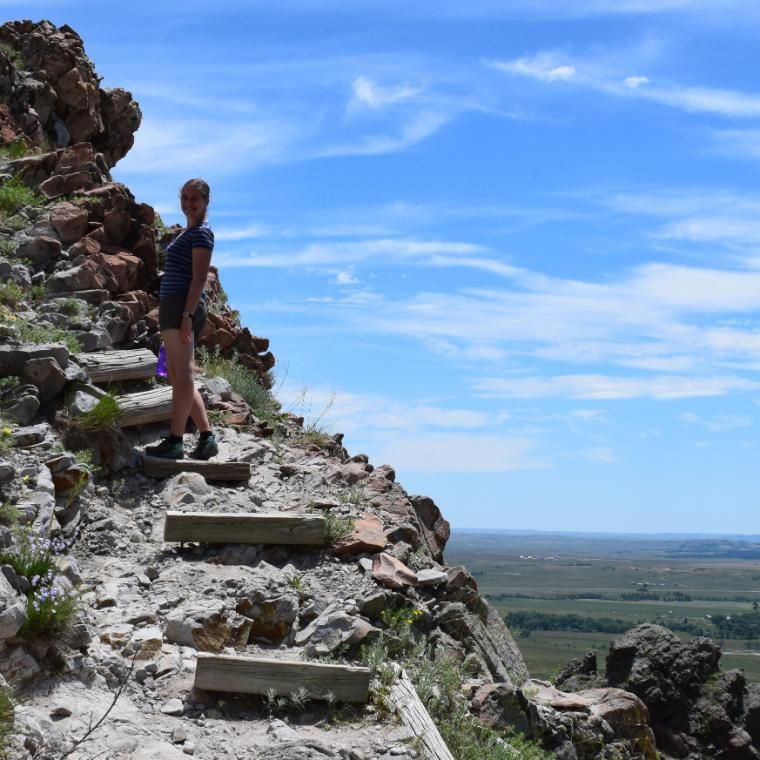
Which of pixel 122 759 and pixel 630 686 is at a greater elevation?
pixel 122 759

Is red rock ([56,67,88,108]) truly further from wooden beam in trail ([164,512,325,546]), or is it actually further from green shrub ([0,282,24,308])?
wooden beam in trail ([164,512,325,546])

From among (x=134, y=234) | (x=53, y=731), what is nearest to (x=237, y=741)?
(x=53, y=731)

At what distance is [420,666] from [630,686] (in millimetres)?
7323

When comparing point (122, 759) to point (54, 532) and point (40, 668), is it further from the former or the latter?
point (54, 532)

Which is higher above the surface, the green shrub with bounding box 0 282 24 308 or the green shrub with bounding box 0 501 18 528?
the green shrub with bounding box 0 282 24 308

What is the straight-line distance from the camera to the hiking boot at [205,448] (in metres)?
10.1

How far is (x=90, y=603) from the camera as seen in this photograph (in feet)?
23.7

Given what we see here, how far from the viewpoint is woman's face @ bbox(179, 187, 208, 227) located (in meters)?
9.46

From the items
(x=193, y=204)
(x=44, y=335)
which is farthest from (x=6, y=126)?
(x=193, y=204)

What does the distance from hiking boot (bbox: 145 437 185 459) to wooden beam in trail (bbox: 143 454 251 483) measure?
0.07 m

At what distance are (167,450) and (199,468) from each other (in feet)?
1.24

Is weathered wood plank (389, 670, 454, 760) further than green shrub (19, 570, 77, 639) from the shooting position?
No

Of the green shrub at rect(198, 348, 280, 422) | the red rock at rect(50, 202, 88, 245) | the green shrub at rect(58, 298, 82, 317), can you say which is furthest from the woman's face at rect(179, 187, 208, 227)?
the red rock at rect(50, 202, 88, 245)

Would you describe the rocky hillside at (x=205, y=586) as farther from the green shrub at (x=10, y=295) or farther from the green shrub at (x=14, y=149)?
the green shrub at (x=14, y=149)
